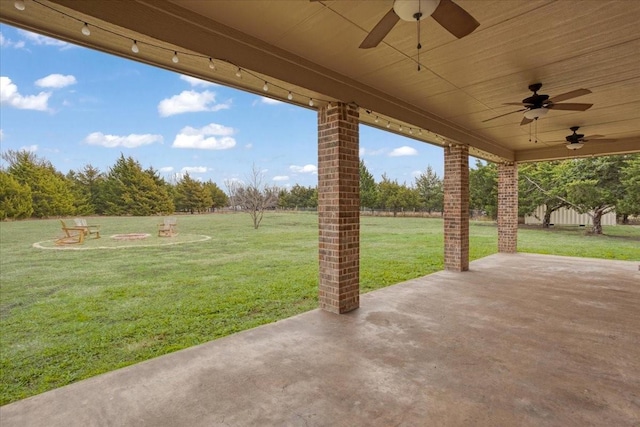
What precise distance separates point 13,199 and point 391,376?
14.3 m

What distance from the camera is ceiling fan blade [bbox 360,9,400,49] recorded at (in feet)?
6.04

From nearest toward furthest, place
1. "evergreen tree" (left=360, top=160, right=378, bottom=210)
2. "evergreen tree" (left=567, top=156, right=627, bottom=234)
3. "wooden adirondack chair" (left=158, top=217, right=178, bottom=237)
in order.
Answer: "wooden adirondack chair" (left=158, top=217, right=178, bottom=237) < "evergreen tree" (left=567, top=156, right=627, bottom=234) < "evergreen tree" (left=360, top=160, right=378, bottom=210)

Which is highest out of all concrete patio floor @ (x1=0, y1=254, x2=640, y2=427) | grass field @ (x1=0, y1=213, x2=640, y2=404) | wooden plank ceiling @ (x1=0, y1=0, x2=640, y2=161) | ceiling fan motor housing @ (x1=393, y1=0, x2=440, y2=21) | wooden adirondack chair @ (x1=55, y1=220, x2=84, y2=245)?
wooden plank ceiling @ (x1=0, y1=0, x2=640, y2=161)

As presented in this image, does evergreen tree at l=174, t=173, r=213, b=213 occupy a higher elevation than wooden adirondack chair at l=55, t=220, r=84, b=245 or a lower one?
higher

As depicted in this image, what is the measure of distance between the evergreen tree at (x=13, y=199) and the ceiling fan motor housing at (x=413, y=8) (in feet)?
46.4

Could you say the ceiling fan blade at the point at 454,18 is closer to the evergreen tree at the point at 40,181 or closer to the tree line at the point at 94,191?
the tree line at the point at 94,191

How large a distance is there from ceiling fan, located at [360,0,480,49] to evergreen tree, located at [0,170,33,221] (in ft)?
45.9

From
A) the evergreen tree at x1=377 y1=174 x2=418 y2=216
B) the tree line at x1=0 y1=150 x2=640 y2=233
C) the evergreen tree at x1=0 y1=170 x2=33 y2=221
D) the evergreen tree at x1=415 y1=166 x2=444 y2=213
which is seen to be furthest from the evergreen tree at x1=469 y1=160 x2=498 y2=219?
the evergreen tree at x1=0 y1=170 x2=33 y2=221

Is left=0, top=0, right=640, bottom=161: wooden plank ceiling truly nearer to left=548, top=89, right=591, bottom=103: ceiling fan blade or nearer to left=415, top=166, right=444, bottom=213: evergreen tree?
left=548, top=89, right=591, bottom=103: ceiling fan blade

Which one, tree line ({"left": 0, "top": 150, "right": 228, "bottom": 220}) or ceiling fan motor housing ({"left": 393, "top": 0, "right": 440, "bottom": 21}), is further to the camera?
tree line ({"left": 0, "top": 150, "right": 228, "bottom": 220})

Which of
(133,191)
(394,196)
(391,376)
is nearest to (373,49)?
(391,376)

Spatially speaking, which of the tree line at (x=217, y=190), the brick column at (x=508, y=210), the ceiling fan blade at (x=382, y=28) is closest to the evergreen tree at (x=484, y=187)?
the tree line at (x=217, y=190)

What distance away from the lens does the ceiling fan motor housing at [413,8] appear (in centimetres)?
169

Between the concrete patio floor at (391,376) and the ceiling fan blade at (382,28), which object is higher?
the ceiling fan blade at (382,28)
